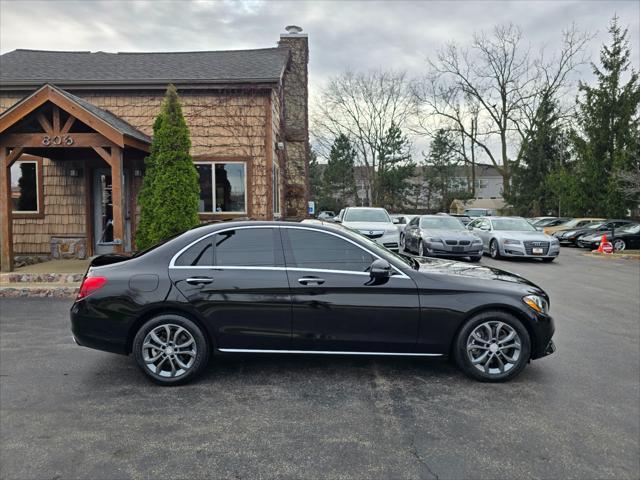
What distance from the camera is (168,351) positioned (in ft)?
13.2

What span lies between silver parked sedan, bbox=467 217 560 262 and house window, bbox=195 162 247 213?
26.2ft

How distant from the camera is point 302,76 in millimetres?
18203

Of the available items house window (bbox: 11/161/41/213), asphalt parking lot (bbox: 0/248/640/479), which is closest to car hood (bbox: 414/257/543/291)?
asphalt parking lot (bbox: 0/248/640/479)

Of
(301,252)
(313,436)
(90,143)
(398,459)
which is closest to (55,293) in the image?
(90,143)

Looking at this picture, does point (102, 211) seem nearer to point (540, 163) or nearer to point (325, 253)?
point (325, 253)

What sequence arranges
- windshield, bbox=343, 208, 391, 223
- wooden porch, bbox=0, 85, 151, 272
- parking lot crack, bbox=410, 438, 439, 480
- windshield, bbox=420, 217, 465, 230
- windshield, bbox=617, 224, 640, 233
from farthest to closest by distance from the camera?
windshield, bbox=617, 224, 640, 233 → windshield, bbox=343, 208, 391, 223 → windshield, bbox=420, 217, 465, 230 → wooden porch, bbox=0, 85, 151, 272 → parking lot crack, bbox=410, 438, 439, 480

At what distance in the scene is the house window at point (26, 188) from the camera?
471 inches

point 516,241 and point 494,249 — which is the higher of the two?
point 516,241

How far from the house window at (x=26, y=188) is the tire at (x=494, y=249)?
1349 centimetres

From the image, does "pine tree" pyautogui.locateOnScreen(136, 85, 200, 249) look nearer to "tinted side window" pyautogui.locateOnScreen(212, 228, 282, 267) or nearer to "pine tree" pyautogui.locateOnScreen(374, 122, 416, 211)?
"tinted side window" pyautogui.locateOnScreen(212, 228, 282, 267)

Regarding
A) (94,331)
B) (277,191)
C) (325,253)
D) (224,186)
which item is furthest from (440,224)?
(94,331)

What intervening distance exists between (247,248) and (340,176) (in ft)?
165

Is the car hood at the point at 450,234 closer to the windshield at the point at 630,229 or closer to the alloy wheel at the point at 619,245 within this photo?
the alloy wheel at the point at 619,245

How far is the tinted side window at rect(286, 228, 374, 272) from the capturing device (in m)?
4.16
